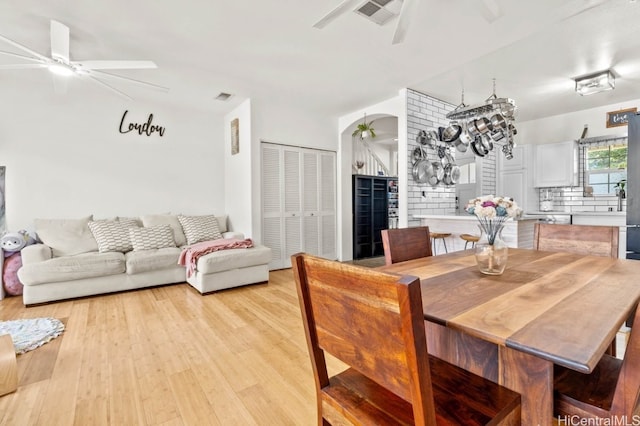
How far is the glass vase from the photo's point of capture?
1345 mm

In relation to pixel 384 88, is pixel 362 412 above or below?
below

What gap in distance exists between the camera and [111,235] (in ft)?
12.5

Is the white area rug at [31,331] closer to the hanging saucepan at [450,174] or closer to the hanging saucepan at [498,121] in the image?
the hanging saucepan at [450,174]

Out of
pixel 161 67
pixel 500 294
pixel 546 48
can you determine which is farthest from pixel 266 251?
pixel 546 48

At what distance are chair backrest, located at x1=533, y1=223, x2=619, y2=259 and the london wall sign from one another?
16.3 ft

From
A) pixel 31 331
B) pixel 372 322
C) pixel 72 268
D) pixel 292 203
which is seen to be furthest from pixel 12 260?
pixel 372 322

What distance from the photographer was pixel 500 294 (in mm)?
1071

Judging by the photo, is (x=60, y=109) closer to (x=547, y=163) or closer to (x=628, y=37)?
(x=628, y=37)

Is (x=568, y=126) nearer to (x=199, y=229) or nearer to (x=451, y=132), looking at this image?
(x=451, y=132)

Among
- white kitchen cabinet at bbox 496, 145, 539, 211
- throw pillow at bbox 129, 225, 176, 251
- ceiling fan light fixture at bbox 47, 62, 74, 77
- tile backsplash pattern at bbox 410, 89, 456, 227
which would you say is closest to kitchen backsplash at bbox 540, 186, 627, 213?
white kitchen cabinet at bbox 496, 145, 539, 211

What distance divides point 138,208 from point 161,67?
7.11 ft

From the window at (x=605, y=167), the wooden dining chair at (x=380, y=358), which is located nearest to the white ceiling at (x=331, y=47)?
the window at (x=605, y=167)

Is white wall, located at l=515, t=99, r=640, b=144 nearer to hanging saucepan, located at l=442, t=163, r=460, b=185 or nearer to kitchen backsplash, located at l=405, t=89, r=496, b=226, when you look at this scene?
kitchen backsplash, located at l=405, t=89, r=496, b=226

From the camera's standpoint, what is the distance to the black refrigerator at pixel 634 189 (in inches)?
113
